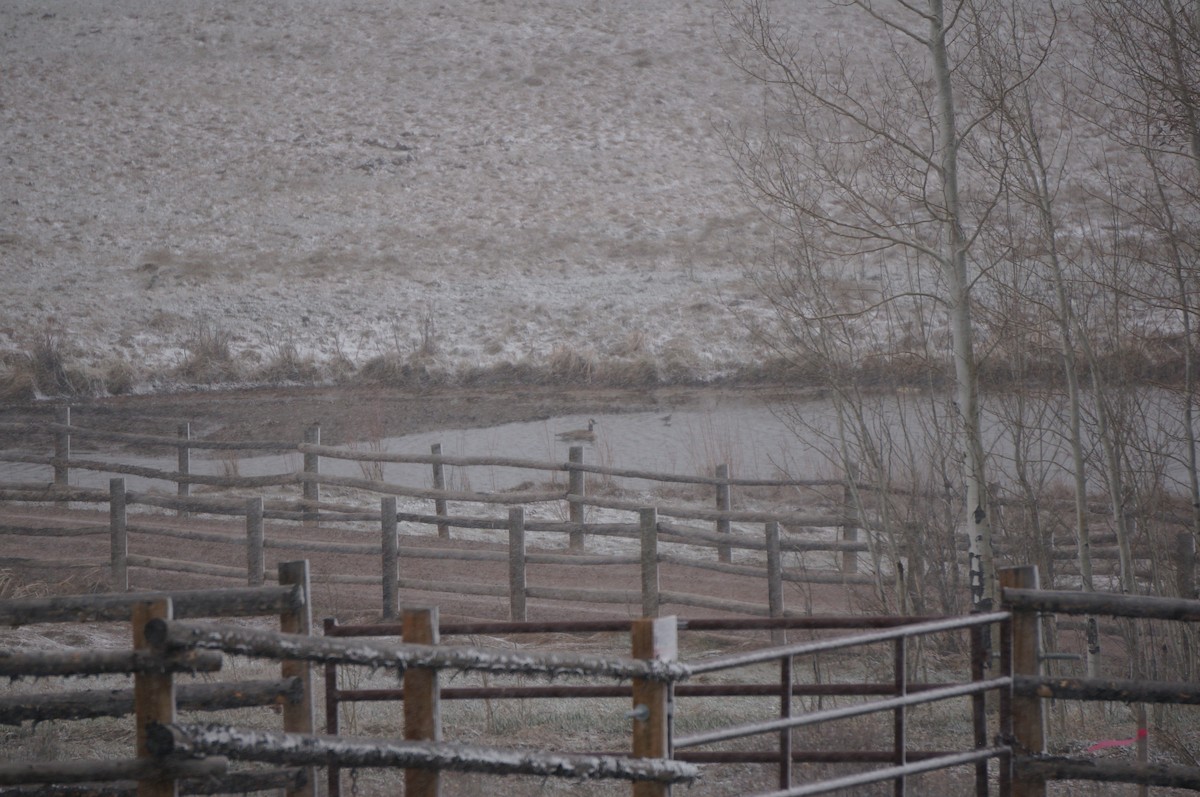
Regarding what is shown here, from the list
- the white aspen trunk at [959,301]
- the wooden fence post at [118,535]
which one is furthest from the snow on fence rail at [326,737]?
the wooden fence post at [118,535]

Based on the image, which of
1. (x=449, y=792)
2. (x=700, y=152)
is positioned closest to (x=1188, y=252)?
(x=449, y=792)

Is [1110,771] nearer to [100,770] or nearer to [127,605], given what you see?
[100,770]

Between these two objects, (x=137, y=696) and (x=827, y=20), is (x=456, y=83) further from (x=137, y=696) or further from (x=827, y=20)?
(x=137, y=696)

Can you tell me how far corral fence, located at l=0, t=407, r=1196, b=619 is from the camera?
9.78 meters

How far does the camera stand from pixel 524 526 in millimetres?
10320

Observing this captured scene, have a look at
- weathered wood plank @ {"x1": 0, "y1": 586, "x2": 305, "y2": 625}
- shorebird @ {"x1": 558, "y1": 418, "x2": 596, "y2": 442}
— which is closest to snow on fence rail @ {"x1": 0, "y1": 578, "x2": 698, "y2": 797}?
weathered wood plank @ {"x1": 0, "y1": 586, "x2": 305, "y2": 625}

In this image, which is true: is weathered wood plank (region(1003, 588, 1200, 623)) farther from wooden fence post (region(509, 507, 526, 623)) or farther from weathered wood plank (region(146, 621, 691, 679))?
wooden fence post (region(509, 507, 526, 623))

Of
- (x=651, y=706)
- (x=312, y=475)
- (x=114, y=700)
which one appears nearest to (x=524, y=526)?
(x=312, y=475)

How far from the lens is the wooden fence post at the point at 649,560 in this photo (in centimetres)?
962

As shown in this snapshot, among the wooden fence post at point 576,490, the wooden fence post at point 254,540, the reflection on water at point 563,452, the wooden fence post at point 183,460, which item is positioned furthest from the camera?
the reflection on water at point 563,452

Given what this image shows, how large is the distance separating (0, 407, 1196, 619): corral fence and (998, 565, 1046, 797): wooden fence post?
3798 mm

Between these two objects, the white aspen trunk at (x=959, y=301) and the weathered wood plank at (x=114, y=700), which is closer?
the weathered wood plank at (x=114, y=700)

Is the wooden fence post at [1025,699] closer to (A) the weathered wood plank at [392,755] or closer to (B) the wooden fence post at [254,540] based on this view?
(A) the weathered wood plank at [392,755]

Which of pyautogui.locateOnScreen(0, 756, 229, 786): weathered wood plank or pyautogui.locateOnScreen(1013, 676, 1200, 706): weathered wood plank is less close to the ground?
pyautogui.locateOnScreen(0, 756, 229, 786): weathered wood plank
